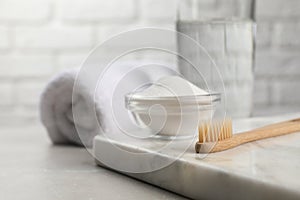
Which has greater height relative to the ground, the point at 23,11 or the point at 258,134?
the point at 23,11

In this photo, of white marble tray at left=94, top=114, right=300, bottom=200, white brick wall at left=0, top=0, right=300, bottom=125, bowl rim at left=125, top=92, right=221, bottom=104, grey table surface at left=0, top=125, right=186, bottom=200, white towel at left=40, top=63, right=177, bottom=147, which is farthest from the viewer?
white brick wall at left=0, top=0, right=300, bottom=125

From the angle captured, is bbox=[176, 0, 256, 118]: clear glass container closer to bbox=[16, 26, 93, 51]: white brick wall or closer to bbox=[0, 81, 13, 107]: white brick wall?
bbox=[16, 26, 93, 51]: white brick wall

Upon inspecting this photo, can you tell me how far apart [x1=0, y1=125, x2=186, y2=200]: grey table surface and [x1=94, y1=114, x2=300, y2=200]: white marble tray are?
2 centimetres

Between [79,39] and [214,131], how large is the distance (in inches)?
29.1

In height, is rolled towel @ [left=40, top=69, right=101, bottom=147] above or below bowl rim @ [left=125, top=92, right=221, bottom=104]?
below

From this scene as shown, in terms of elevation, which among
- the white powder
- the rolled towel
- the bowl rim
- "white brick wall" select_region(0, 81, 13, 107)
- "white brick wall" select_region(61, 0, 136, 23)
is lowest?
"white brick wall" select_region(0, 81, 13, 107)

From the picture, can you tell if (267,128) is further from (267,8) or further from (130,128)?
(267,8)

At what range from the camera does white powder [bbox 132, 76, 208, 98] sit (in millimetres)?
711

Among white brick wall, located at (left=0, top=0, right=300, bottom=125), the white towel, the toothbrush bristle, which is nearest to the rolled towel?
the white towel

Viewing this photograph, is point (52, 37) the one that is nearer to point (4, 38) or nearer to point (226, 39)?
point (4, 38)

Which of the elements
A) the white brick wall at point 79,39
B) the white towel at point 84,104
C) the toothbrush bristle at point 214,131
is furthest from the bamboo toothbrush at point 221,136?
the white brick wall at point 79,39

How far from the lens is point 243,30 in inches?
37.8

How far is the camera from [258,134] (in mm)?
707

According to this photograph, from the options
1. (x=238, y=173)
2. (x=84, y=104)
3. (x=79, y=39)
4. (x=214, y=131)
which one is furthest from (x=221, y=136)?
(x=79, y=39)
